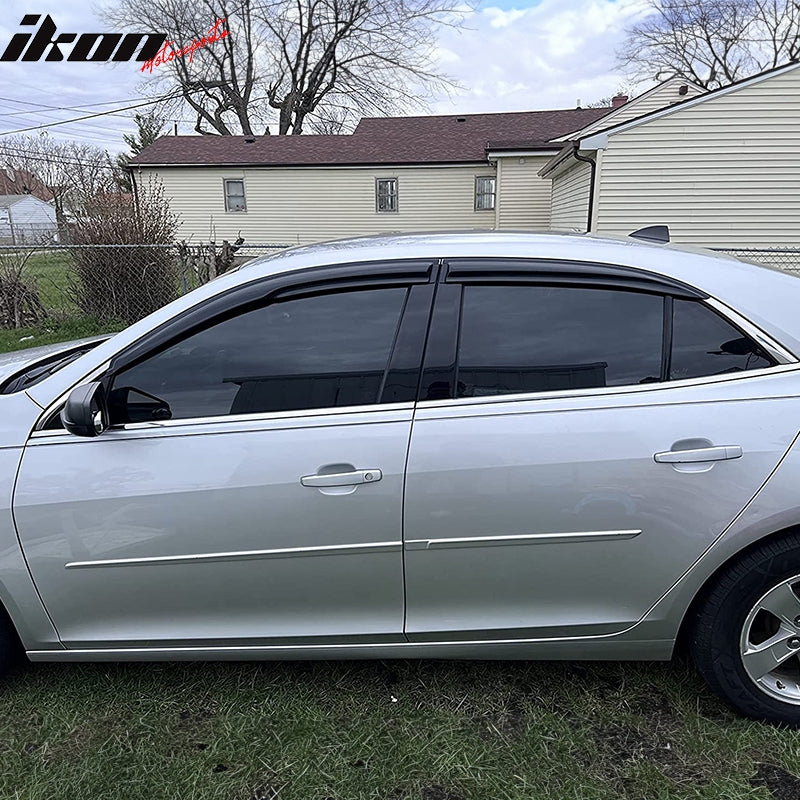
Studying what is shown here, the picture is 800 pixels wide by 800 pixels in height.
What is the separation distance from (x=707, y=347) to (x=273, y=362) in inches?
55.6

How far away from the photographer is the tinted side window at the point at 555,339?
1949 millimetres

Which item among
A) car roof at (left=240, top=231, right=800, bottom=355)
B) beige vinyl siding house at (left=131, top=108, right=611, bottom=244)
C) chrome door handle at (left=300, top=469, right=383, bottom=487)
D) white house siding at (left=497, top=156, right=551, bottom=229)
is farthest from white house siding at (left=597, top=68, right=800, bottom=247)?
chrome door handle at (left=300, top=469, right=383, bottom=487)

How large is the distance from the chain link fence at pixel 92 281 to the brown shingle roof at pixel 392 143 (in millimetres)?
13038

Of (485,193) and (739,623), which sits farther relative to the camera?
(485,193)

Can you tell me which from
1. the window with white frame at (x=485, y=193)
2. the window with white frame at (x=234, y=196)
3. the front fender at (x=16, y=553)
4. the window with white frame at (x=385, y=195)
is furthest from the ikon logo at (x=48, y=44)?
the front fender at (x=16, y=553)

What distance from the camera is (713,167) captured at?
11.4 metres

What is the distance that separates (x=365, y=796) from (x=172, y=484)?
3.76 feet

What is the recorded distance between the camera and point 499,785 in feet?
6.28

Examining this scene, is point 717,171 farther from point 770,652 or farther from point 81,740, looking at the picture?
point 81,740

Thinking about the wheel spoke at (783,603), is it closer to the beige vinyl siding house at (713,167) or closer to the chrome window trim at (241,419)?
the chrome window trim at (241,419)

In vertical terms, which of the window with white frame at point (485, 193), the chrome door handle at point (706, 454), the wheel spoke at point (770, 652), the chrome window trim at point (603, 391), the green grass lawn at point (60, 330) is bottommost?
the wheel spoke at point (770, 652)

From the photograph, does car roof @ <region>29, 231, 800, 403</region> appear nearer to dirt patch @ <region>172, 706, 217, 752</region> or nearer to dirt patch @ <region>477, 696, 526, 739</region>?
dirt patch @ <region>172, 706, 217, 752</region>

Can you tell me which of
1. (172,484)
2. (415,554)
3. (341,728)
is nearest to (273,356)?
(172,484)

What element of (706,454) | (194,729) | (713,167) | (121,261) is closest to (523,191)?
(713,167)
